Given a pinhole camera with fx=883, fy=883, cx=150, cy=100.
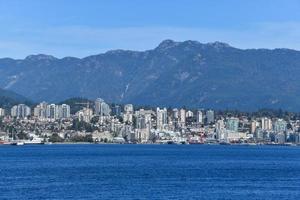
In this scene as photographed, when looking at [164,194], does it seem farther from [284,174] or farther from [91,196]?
[284,174]

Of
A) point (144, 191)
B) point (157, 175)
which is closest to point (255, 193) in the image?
point (144, 191)

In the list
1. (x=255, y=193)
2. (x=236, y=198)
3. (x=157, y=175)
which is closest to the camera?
(x=236, y=198)

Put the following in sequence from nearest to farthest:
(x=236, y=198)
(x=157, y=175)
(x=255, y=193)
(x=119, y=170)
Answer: (x=236, y=198) < (x=255, y=193) < (x=157, y=175) < (x=119, y=170)

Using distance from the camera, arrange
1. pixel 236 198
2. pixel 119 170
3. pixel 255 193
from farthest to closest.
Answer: pixel 119 170, pixel 255 193, pixel 236 198

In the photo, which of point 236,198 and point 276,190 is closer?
point 236,198

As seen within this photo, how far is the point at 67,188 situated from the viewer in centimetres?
6644

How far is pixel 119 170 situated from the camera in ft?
305

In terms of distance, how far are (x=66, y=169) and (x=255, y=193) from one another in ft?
109

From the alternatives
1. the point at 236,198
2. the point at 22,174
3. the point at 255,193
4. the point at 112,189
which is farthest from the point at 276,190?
the point at 22,174

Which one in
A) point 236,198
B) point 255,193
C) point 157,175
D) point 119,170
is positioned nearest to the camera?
point 236,198

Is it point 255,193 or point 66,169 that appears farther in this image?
point 66,169

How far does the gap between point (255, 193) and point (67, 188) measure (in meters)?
14.1

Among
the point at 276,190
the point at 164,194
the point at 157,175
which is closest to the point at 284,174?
the point at 157,175

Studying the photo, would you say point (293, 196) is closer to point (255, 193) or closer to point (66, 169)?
point (255, 193)
